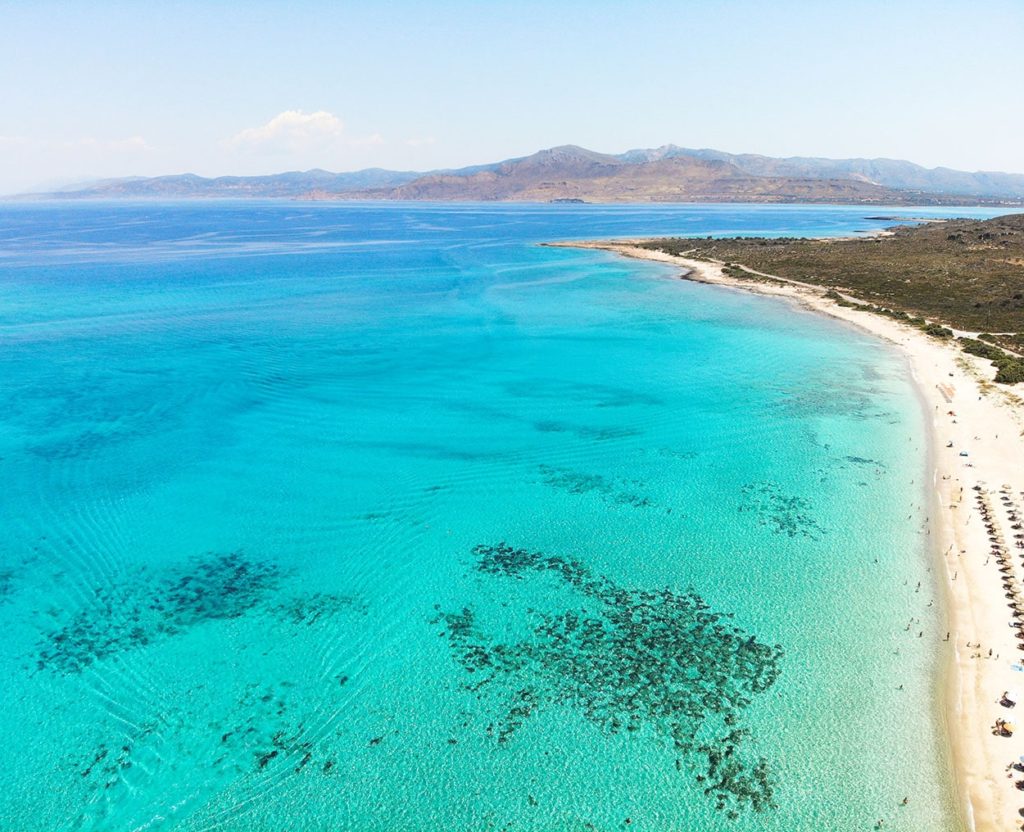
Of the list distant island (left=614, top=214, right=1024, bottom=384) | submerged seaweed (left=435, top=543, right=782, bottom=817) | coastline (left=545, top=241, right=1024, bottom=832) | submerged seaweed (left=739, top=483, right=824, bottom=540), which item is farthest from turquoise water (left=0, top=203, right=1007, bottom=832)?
distant island (left=614, top=214, right=1024, bottom=384)

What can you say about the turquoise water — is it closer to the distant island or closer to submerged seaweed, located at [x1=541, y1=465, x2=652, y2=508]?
submerged seaweed, located at [x1=541, y1=465, x2=652, y2=508]

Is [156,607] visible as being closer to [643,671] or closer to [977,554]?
[643,671]

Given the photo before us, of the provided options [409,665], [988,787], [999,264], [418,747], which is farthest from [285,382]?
[999,264]

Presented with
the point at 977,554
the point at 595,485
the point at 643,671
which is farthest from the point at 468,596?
the point at 977,554

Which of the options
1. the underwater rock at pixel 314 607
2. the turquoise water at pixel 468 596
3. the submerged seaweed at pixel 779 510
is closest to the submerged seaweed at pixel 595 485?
the turquoise water at pixel 468 596

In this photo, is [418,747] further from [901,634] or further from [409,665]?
[901,634]
